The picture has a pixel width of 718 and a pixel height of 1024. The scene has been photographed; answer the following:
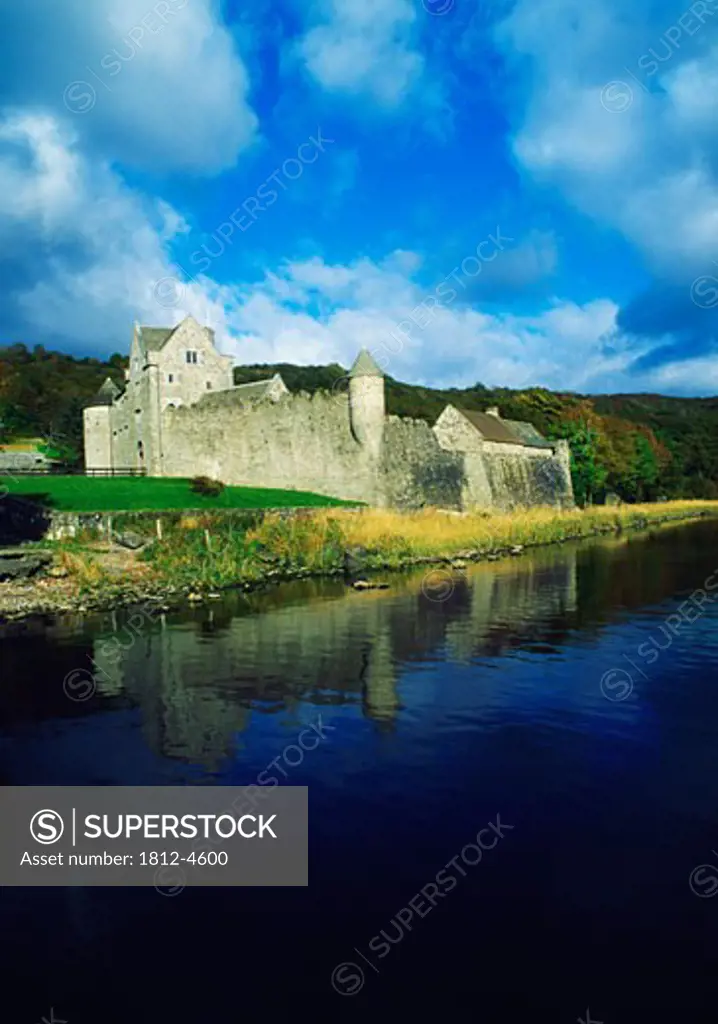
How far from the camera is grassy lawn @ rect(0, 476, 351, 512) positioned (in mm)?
29125

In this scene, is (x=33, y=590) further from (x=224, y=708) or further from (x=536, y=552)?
(x=536, y=552)

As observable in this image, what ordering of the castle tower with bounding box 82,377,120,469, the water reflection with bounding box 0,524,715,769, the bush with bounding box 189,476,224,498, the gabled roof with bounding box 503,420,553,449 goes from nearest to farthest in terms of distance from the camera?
1. the water reflection with bounding box 0,524,715,769
2. the bush with bounding box 189,476,224,498
3. the castle tower with bounding box 82,377,120,469
4. the gabled roof with bounding box 503,420,553,449

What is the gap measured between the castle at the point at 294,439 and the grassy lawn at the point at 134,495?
2.23 metres

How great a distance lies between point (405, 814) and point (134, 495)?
1050 inches

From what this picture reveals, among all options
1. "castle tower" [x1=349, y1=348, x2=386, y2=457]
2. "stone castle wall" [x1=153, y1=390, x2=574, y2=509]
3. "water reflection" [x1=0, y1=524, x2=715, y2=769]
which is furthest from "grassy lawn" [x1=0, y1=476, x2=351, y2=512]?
"water reflection" [x1=0, y1=524, x2=715, y2=769]

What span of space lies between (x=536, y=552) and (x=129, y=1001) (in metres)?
28.5

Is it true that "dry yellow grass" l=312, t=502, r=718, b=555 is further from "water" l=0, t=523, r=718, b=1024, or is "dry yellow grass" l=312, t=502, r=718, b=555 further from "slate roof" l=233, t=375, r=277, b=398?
"water" l=0, t=523, r=718, b=1024

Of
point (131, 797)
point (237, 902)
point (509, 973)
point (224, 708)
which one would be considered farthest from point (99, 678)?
point (509, 973)

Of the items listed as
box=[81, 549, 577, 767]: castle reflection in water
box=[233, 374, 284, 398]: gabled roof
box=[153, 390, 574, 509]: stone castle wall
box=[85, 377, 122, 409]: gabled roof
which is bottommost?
box=[81, 549, 577, 767]: castle reflection in water

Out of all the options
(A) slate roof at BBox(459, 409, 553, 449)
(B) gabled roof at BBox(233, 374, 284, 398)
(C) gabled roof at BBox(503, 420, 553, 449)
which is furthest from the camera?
(C) gabled roof at BBox(503, 420, 553, 449)

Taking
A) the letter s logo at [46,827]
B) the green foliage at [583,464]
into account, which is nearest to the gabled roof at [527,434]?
the green foliage at [583,464]

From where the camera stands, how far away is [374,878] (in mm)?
6496

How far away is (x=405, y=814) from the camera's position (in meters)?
7.54

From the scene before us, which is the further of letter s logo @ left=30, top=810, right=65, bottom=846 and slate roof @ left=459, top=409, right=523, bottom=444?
slate roof @ left=459, top=409, right=523, bottom=444
